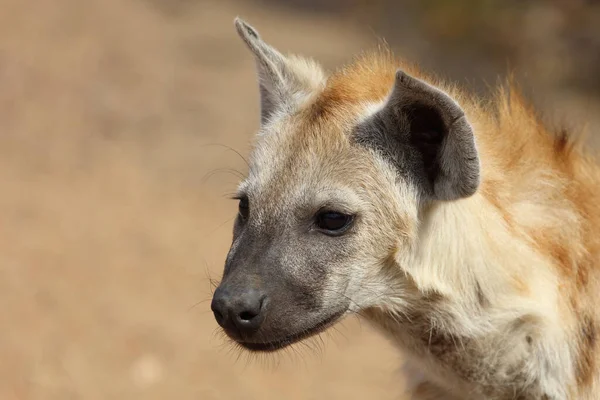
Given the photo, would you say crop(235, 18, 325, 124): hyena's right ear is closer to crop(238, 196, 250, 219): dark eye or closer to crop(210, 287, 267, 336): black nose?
crop(238, 196, 250, 219): dark eye

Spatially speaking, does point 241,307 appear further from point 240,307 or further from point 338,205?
point 338,205

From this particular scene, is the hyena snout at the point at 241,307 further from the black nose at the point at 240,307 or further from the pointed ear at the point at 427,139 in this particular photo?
the pointed ear at the point at 427,139

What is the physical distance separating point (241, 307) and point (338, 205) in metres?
0.50

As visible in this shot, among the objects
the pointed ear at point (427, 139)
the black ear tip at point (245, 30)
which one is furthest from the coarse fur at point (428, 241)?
the black ear tip at point (245, 30)

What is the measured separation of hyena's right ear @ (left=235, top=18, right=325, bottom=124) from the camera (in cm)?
371

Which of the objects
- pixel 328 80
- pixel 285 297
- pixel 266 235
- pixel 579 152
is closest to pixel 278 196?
pixel 266 235

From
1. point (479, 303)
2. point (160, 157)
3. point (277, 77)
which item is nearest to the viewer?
point (479, 303)

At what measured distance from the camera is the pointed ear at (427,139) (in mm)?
3066

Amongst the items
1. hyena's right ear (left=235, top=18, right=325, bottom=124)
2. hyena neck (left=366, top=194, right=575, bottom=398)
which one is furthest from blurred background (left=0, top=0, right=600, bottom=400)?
hyena neck (left=366, top=194, right=575, bottom=398)

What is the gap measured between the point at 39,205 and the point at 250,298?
497 centimetres

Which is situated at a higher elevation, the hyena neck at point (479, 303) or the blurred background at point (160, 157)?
the hyena neck at point (479, 303)

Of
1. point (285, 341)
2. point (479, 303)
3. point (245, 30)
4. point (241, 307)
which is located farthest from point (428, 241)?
point (245, 30)

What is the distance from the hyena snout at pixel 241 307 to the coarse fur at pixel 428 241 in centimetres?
3

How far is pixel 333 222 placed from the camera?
3.25 meters
